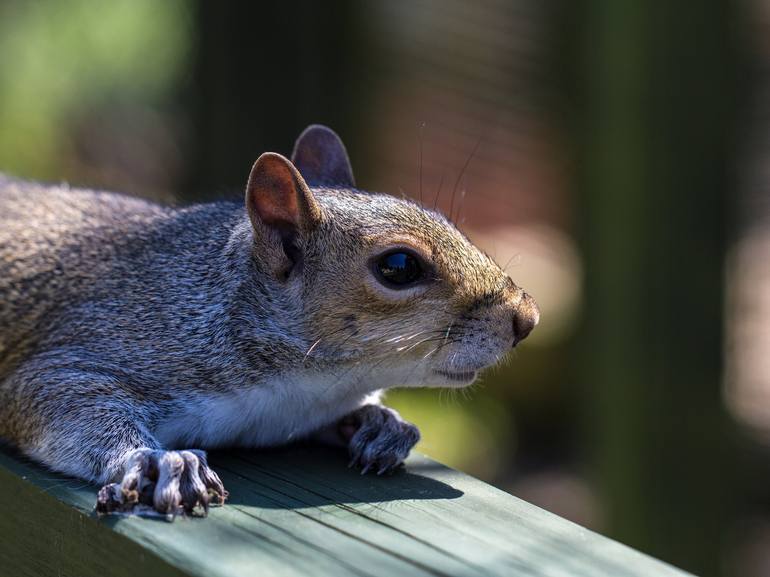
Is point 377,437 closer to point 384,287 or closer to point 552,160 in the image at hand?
point 384,287

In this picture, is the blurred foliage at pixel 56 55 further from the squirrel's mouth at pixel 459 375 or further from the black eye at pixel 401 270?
the squirrel's mouth at pixel 459 375

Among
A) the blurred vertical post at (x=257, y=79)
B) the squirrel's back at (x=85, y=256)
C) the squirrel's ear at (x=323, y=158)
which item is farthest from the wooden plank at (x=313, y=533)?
the blurred vertical post at (x=257, y=79)

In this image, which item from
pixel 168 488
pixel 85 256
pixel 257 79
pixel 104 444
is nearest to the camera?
pixel 168 488

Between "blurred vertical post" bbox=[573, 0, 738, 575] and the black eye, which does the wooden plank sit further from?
"blurred vertical post" bbox=[573, 0, 738, 575]

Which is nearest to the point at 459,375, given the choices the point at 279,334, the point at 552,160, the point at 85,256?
the point at 279,334

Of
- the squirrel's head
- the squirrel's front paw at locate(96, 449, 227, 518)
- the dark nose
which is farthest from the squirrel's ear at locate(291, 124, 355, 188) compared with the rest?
the squirrel's front paw at locate(96, 449, 227, 518)

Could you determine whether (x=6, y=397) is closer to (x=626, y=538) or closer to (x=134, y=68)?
(x=626, y=538)
